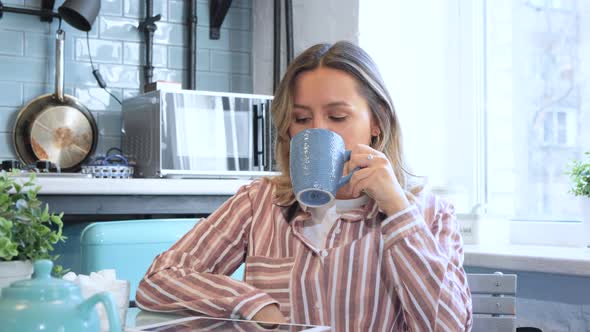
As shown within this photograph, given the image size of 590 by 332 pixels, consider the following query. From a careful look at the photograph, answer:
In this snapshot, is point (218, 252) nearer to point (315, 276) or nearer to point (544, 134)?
point (315, 276)

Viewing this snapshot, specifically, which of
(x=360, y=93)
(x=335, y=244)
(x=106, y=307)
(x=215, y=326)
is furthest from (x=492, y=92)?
(x=106, y=307)

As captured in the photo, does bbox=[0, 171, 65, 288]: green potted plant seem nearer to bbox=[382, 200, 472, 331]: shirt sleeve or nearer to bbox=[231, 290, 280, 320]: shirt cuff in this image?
bbox=[231, 290, 280, 320]: shirt cuff

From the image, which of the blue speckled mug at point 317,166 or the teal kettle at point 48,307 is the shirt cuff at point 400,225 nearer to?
the blue speckled mug at point 317,166

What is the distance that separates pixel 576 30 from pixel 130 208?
4.95 ft

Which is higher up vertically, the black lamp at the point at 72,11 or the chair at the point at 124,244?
the black lamp at the point at 72,11

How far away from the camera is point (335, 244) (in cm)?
132

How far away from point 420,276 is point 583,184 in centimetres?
116

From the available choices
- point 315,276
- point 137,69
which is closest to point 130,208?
point 137,69

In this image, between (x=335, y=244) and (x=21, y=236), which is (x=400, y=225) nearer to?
(x=335, y=244)

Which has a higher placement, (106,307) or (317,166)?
(317,166)

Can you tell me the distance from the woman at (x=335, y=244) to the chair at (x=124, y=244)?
19 cm

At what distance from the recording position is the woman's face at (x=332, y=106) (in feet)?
4.33

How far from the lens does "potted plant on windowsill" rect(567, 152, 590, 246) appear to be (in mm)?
2141

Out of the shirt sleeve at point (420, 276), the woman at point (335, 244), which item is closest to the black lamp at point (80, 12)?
the woman at point (335, 244)
